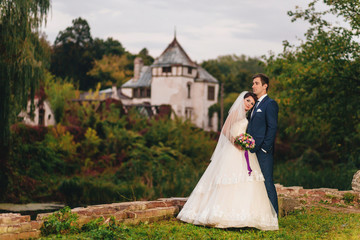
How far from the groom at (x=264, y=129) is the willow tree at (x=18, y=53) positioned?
9.12 m

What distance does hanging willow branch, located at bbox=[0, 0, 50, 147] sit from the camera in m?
13.8

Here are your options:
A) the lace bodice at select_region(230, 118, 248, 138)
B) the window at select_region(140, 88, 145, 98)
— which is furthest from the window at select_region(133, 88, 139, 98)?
the lace bodice at select_region(230, 118, 248, 138)

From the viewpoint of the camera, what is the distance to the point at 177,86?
155ft

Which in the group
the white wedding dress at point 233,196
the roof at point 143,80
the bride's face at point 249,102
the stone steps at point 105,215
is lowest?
the stone steps at point 105,215

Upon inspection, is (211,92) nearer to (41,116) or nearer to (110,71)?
(110,71)

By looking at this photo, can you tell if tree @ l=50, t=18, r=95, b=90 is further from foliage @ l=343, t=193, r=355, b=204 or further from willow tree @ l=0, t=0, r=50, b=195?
foliage @ l=343, t=193, r=355, b=204

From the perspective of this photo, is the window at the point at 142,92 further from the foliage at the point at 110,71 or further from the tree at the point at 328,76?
the tree at the point at 328,76

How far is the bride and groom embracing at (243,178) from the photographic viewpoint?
713 centimetres

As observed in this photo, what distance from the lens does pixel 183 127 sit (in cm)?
2658

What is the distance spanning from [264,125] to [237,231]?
5.84ft

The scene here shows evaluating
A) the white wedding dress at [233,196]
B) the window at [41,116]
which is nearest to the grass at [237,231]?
the white wedding dress at [233,196]

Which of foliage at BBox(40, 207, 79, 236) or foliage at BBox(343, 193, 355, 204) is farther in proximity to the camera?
foliage at BBox(343, 193, 355, 204)

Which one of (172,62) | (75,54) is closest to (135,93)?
(172,62)

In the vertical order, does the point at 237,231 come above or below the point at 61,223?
below
